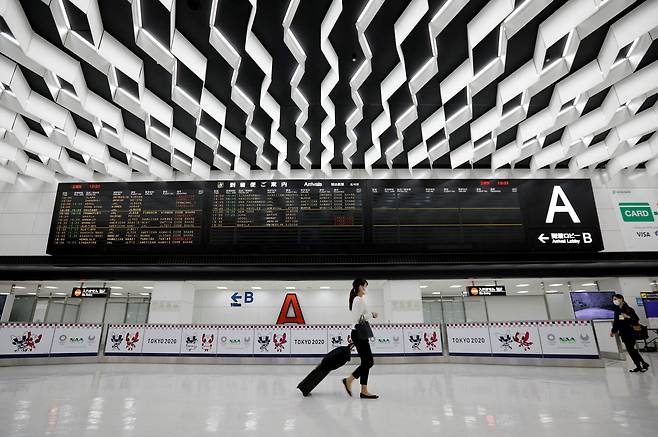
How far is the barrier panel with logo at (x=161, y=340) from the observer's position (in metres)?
9.02

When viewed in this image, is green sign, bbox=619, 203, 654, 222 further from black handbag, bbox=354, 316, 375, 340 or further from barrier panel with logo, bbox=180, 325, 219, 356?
barrier panel with logo, bbox=180, 325, 219, 356

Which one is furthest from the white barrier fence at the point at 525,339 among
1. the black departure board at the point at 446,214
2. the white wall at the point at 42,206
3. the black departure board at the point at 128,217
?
the black departure board at the point at 128,217

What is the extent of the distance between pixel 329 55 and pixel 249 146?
4150mm

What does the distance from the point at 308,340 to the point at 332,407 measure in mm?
5380

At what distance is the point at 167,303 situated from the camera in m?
10.7

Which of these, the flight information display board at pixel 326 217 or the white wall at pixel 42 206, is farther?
the white wall at pixel 42 206

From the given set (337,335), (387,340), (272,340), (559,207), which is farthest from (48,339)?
(559,207)

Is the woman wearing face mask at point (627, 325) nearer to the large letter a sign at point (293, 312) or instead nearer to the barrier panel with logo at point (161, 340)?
the large letter a sign at point (293, 312)

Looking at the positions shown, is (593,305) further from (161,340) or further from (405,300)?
(161,340)

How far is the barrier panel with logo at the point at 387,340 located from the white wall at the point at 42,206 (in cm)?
427

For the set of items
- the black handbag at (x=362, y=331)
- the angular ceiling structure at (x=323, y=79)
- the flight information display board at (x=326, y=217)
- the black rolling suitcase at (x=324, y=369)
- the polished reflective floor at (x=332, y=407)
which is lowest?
the polished reflective floor at (x=332, y=407)

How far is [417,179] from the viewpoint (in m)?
9.16

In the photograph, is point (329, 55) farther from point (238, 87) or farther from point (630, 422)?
point (630, 422)

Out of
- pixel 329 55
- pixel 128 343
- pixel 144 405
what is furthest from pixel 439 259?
pixel 128 343
